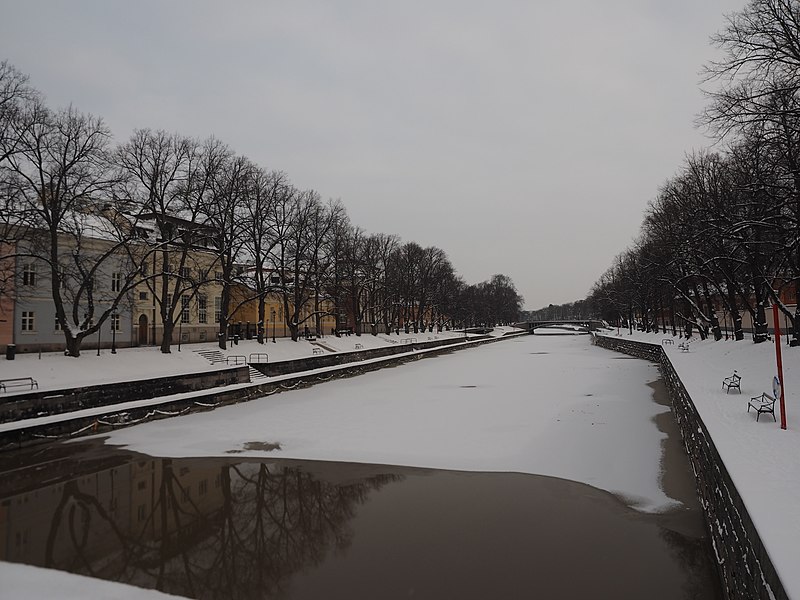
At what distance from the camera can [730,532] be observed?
6.64 metres

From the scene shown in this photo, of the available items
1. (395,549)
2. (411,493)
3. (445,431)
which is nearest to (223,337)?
(445,431)

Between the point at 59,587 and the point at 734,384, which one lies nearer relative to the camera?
the point at 59,587

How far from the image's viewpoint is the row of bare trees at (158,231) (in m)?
25.3

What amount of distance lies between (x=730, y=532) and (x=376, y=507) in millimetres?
→ 6072

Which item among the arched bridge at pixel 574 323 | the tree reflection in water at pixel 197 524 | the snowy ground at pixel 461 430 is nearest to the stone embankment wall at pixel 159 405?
the snowy ground at pixel 461 430

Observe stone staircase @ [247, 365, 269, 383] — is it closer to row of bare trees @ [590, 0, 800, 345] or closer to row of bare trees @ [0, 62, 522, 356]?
row of bare trees @ [0, 62, 522, 356]

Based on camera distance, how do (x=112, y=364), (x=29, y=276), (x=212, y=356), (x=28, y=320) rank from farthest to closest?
(x=28, y=320), (x=212, y=356), (x=29, y=276), (x=112, y=364)

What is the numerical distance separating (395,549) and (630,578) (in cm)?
341

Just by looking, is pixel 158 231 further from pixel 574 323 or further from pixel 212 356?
pixel 574 323

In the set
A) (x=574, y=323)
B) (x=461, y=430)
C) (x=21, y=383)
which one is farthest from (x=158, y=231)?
(x=574, y=323)

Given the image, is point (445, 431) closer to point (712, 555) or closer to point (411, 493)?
point (411, 493)

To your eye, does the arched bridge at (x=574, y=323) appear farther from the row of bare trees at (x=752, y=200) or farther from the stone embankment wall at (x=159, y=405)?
the stone embankment wall at (x=159, y=405)

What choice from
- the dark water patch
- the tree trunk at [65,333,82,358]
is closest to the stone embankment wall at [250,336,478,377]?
the tree trunk at [65,333,82,358]

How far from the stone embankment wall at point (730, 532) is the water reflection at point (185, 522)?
18.0ft
